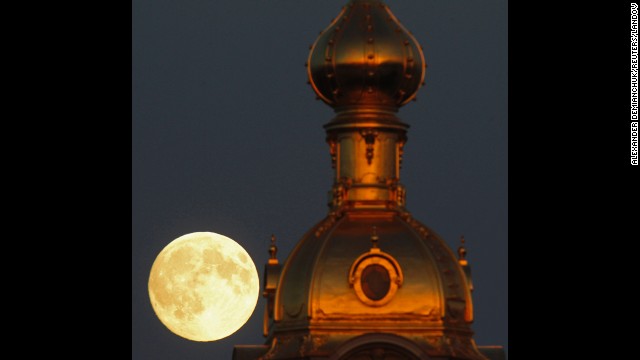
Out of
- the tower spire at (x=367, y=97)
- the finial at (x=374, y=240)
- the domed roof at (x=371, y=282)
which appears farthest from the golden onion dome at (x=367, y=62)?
the finial at (x=374, y=240)

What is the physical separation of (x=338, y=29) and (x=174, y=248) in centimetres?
714

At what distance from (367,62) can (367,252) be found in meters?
5.27

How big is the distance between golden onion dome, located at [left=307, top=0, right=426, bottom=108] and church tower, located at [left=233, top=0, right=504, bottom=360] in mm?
26

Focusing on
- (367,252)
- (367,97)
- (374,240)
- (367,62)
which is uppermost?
(367,62)

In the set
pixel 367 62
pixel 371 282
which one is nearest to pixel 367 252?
pixel 371 282

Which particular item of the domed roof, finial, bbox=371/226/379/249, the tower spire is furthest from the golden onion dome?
finial, bbox=371/226/379/249

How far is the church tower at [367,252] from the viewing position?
58.7 m

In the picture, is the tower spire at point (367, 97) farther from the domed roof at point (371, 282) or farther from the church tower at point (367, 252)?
the domed roof at point (371, 282)

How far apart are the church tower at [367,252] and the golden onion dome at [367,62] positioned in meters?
0.03

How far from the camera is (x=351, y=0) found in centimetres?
6288

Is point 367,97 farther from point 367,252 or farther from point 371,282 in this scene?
point 371,282

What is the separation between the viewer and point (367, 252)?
5909 cm

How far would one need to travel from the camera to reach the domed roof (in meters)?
58.8
